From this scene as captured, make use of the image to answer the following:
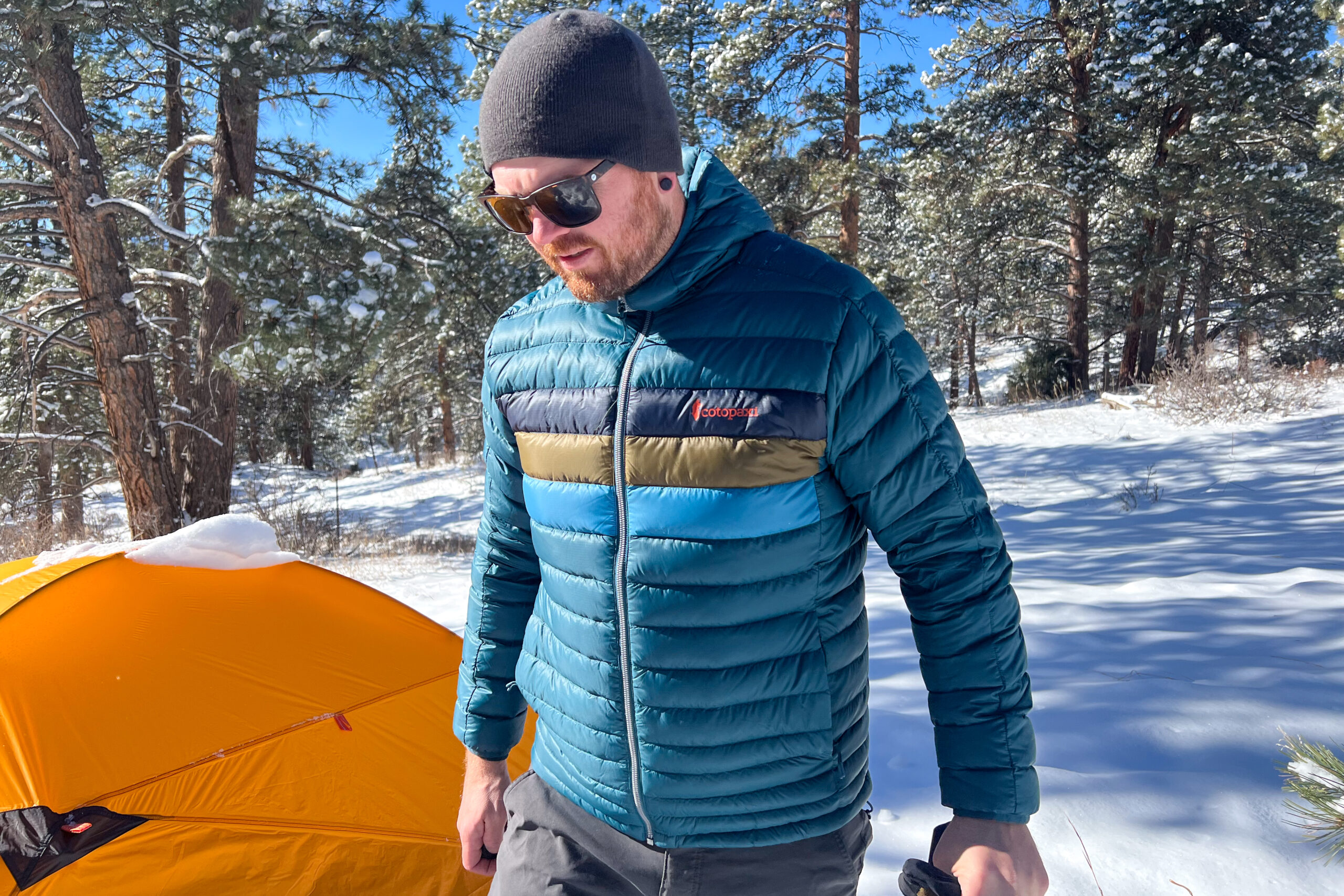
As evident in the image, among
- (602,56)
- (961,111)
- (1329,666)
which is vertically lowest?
(1329,666)

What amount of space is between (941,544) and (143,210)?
7.63m

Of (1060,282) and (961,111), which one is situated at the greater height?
(961,111)

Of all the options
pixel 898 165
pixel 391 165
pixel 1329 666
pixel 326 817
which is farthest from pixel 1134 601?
pixel 898 165

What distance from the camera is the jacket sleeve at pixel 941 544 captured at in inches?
41.5

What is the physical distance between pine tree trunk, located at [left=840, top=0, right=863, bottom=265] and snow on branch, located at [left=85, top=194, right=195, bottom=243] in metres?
8.61

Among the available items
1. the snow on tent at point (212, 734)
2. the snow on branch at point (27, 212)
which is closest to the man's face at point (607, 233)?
the snow on tent at point (212, 734)

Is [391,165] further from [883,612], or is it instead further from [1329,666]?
[1329,666]

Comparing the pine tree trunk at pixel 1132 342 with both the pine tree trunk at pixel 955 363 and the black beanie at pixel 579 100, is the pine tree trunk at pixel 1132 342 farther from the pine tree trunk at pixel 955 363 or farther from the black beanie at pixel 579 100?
the black beanie at pixel 579 100

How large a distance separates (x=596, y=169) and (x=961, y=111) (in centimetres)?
1319

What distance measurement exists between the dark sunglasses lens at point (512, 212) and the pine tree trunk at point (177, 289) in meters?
6.38

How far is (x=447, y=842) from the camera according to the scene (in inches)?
92.7

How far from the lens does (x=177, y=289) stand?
9.79m

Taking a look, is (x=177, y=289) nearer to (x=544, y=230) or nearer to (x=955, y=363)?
(x=544, y=230)

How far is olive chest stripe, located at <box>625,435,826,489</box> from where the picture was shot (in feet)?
3.57
